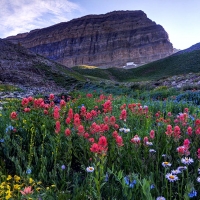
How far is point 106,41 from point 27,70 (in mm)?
144833

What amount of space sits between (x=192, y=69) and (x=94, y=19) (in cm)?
15095

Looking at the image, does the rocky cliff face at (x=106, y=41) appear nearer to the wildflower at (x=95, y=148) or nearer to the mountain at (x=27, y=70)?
the mountain at (x=27, y=70)

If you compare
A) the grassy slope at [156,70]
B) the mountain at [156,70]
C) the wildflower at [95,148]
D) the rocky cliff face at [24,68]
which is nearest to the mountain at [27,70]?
the rocky cliff face at [24,68]

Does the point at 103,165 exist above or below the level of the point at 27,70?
below

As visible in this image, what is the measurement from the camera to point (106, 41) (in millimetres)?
170500

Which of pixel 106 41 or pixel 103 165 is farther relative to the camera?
pixel 106 41

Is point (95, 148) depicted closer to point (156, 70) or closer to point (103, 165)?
point (103, 165)

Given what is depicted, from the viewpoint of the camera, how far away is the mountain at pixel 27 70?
27469 mm

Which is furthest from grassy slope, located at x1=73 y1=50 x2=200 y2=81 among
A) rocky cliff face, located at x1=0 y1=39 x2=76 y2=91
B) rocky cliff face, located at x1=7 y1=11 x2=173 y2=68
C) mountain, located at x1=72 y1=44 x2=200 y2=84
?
rocky cliff face, located at x1=7 y1=11 x2=173 y2=68

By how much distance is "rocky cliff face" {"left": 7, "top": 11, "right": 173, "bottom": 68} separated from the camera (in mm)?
161125

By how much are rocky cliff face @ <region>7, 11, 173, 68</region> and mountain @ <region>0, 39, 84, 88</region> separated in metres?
119

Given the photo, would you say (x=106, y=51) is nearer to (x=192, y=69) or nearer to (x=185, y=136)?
(x=192, y=69)

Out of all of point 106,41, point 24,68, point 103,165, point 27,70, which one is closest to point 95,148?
point 103,165

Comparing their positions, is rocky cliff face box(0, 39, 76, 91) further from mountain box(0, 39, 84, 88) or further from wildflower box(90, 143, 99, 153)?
wildflower box(90, 143, 99, 153)
